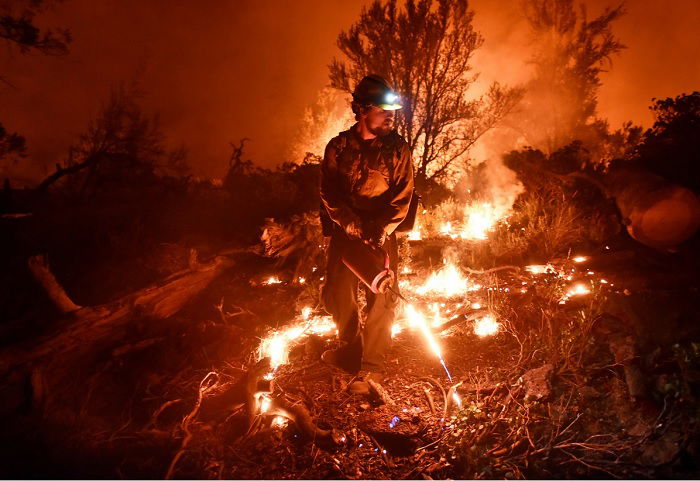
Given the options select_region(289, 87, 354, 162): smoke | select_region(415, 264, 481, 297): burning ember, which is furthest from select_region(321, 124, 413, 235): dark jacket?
select_region(289, 87, 354, 162): smoke

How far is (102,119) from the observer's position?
42.6 feet

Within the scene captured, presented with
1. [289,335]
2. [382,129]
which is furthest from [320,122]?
[382,129]

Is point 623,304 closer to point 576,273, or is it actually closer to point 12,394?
point 576,273

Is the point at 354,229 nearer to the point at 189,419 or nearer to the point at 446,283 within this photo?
the point at 189,419

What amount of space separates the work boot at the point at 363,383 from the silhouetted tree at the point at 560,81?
57.7 feet

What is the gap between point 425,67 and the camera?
1057cm

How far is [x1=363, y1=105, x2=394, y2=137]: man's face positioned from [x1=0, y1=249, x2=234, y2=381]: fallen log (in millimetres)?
3453

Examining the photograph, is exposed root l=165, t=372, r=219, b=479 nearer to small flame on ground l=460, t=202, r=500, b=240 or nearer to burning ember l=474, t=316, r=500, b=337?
burning ember l=474, t=316, r=500, b=337

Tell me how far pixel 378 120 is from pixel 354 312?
1.86 metres

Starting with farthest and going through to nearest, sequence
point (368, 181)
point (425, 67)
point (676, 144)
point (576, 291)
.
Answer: point (425, 67), point (676, 144), point (576, 291), point (368, 181)

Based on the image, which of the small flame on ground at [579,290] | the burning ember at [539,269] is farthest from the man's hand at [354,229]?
the burning ember at [539,269]

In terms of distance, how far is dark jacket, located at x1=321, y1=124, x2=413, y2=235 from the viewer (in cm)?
372

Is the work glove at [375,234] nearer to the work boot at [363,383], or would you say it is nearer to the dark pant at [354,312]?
the dark pant at [354,312]

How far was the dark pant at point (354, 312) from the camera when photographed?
3.99m
